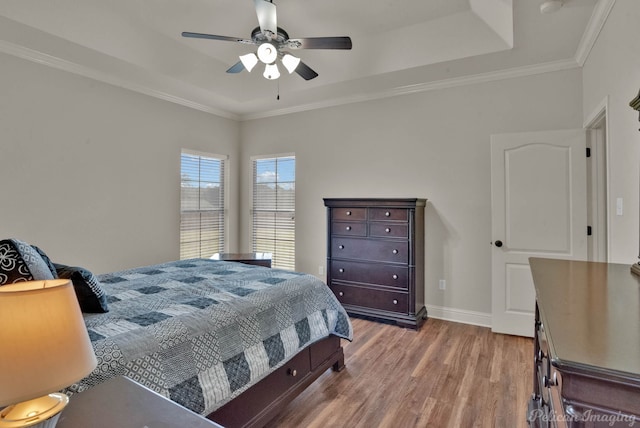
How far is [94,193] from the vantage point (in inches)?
147

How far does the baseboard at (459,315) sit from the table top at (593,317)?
2352 mm

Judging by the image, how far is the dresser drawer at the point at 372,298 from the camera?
Answer: 3.81 meters

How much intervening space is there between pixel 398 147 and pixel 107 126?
339cm

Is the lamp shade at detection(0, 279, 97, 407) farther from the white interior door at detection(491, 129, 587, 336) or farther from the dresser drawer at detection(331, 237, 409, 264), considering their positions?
the white interior door at detection(491, 129, 587, 336)

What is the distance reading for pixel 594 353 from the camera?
0.77 metres

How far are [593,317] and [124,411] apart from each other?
4.35 feet

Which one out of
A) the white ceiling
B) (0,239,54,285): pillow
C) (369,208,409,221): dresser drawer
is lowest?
(0,239,54,285): pillow

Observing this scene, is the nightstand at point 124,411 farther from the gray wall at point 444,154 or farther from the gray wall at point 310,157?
the gray wall at point 444,154

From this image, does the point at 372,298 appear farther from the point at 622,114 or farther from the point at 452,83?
the point at 622,114

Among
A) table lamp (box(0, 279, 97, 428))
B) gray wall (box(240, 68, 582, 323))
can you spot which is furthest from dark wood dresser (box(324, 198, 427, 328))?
table lamp (box(0, 279, 97, 428))

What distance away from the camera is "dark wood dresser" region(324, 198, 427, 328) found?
12.4ft

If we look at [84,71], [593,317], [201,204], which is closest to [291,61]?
[84,71]

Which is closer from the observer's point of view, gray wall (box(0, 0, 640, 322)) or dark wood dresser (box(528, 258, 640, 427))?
dark wood dresser (box(528, 258, 640, 427))

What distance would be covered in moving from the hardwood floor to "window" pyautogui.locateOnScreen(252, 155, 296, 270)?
208cm
